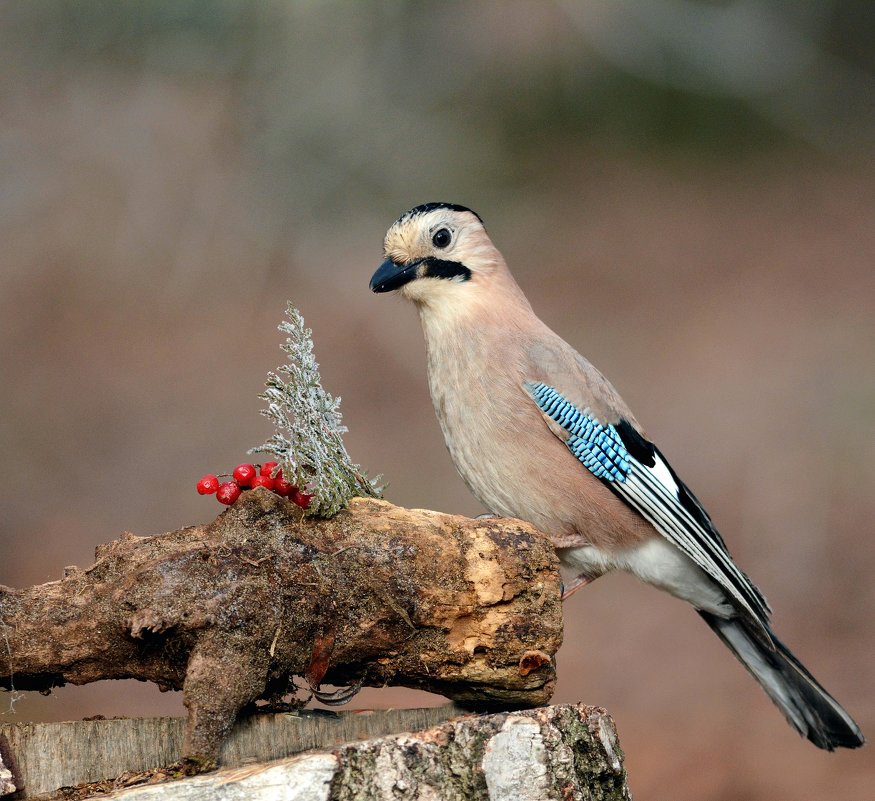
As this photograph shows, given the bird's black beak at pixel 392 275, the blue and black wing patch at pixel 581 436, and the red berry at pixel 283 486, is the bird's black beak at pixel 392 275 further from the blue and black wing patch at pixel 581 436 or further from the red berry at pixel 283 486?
the red berry at pixel 283 486

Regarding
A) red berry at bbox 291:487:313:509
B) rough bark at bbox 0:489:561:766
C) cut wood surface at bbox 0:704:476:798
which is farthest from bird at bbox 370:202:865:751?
cut wood surface at bbox 0:704:476:798

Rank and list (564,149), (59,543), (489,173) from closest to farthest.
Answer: (59,543), (489,173), (564,149)

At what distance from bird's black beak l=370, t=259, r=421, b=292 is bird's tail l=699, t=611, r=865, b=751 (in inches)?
68.6

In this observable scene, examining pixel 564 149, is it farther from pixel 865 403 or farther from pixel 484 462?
pixel 484 462

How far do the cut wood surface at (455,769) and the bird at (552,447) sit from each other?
1088 millimetres

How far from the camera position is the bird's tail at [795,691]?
4250 millimetres

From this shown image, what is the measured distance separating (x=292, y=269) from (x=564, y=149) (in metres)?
3.00

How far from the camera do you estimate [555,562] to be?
10.6 feet

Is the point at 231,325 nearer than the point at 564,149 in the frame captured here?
Yes

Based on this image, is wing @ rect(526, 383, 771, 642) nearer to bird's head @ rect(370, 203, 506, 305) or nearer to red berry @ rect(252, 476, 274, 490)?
bird's head @ rect(370, 203, 506, 305)

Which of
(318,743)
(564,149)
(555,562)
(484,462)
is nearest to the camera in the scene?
(318,743)

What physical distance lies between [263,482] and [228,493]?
0.10m

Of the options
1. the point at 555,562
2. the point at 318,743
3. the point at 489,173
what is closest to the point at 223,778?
the point at 318,743

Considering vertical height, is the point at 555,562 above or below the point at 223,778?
above
